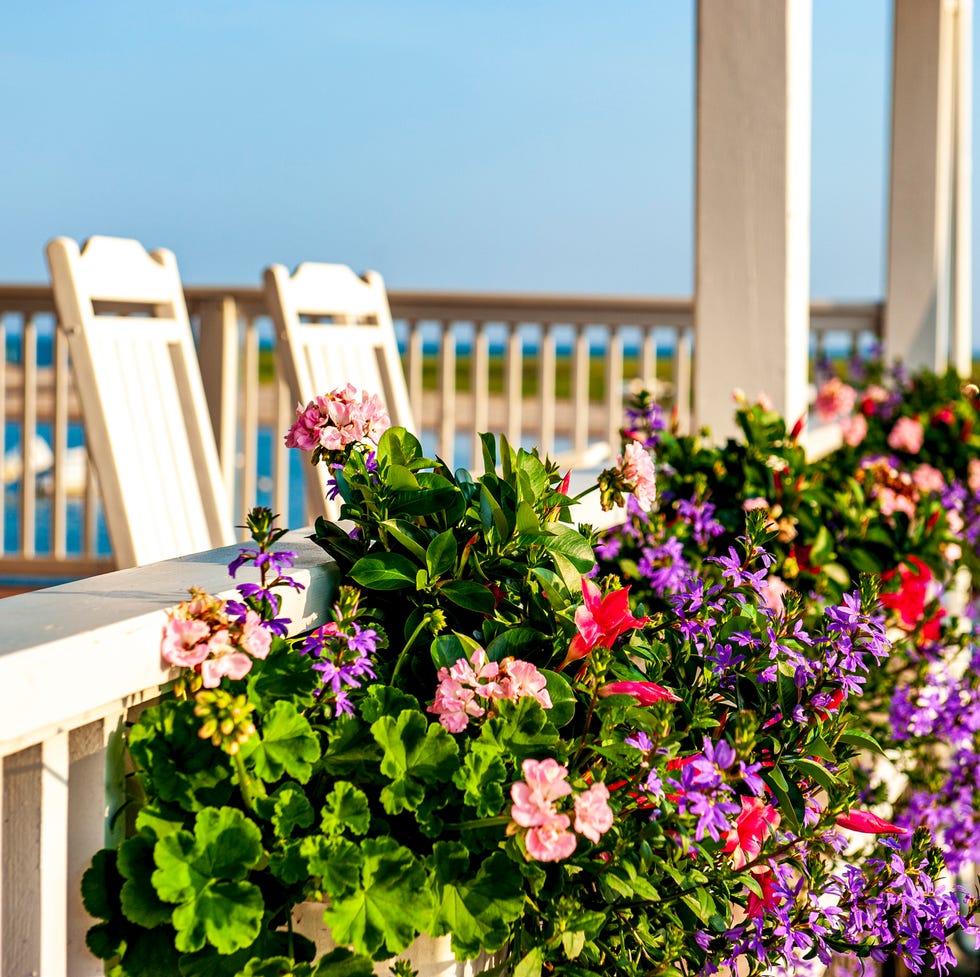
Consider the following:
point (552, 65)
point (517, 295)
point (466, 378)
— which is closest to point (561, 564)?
point (517, 295)

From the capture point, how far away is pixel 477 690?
0.92 meters

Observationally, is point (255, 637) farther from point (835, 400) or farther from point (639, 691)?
point (835, 400)

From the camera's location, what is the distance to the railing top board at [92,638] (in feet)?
2.31

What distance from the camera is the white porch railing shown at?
72 cm

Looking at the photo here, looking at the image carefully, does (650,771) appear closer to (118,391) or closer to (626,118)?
(118,391)

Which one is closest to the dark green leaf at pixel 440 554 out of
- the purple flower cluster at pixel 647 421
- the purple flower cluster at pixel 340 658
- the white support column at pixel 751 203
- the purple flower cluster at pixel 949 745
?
the purple flower cluster at pixel 340 658

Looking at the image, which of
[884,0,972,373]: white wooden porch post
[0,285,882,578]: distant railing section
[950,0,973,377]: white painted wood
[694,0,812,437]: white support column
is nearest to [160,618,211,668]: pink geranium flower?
[694,0,812,437]: white support column

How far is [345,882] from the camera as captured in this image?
810 millimetres

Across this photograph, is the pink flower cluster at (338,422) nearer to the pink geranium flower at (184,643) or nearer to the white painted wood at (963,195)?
the pink geranium flower at (184,643)

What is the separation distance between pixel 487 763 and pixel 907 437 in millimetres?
2620

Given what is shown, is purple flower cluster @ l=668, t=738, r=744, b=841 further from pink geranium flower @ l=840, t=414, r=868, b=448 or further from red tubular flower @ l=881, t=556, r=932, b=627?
pink geranium flower @ l=840, t=414, r=868, b=448

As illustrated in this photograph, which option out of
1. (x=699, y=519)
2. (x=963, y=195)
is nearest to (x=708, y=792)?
(x=699, y=519)

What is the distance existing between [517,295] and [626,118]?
49.8 ft

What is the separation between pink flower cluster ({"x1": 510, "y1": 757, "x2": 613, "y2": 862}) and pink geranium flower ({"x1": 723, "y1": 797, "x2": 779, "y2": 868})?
0.23 metres
